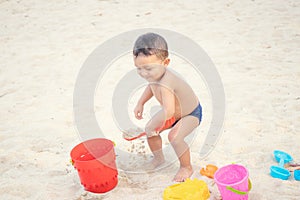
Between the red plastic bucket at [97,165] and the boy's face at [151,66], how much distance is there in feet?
1.61

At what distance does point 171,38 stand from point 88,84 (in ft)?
4.86

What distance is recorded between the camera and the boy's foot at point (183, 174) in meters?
2.12

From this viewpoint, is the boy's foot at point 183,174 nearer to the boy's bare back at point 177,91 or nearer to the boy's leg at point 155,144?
the boy's leg at point 155,144

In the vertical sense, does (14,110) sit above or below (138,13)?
below

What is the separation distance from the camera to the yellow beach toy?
1.84 m

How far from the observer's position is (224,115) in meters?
2.83

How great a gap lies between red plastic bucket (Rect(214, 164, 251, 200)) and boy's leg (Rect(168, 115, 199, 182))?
0.98 ft

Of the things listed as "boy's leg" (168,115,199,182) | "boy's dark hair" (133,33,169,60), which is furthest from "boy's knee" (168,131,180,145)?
"boy's dark hair" (133,33,169,60)

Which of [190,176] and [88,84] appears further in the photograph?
[88,84]

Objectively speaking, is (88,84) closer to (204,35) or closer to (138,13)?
(204,35)

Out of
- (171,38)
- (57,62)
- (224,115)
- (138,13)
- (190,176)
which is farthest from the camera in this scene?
(138,13)

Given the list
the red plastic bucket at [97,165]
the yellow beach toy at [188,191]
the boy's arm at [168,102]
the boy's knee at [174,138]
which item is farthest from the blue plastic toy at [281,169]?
the red plastic bucket at [97,165]

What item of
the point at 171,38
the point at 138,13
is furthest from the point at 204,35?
the point at 138,13

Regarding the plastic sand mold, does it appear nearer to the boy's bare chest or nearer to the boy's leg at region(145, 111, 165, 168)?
the boy's leg at region(145, 111, 165, 168)
